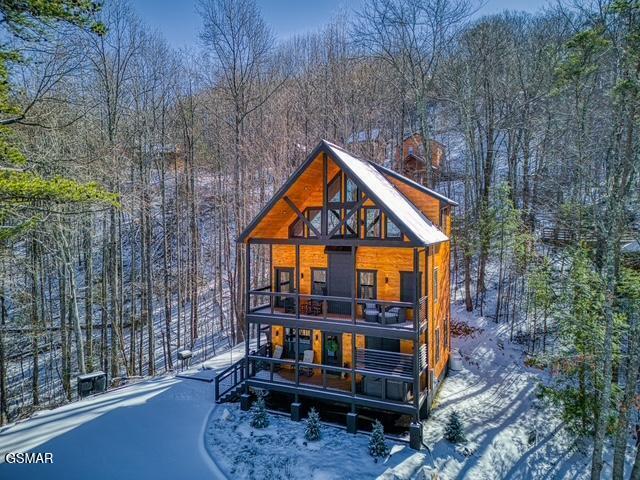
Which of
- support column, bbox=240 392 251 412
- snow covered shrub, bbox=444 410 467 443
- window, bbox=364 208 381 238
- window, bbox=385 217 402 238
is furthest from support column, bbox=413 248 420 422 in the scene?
support column, bbox=240 392 251 412

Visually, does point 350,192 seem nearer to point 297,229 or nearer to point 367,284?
point 297,229

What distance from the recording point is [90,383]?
13227mm

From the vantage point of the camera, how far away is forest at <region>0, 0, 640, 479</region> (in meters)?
8.96

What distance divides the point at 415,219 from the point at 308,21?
860 inches

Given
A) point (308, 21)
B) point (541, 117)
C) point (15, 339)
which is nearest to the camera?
point (15, 339)

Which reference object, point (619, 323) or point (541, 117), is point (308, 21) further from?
point (619, 323)

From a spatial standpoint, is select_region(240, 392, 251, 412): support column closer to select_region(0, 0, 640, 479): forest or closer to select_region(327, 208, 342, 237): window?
select_region(327, 208, 342, 237): window

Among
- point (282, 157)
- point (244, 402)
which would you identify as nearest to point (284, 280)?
point (244, 402)

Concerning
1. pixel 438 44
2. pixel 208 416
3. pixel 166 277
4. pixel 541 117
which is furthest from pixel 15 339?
pixel 541 117

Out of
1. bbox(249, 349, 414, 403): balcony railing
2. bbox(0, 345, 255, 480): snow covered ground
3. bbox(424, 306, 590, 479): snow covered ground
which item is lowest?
bbox(424, 306, 590, 479): snow covered ground

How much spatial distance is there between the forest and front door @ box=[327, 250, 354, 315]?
6869 millimetres

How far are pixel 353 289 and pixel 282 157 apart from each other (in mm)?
13603

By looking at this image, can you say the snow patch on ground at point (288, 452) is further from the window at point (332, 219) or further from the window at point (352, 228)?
the window at point (332, 219)

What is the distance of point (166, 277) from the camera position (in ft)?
65.9
